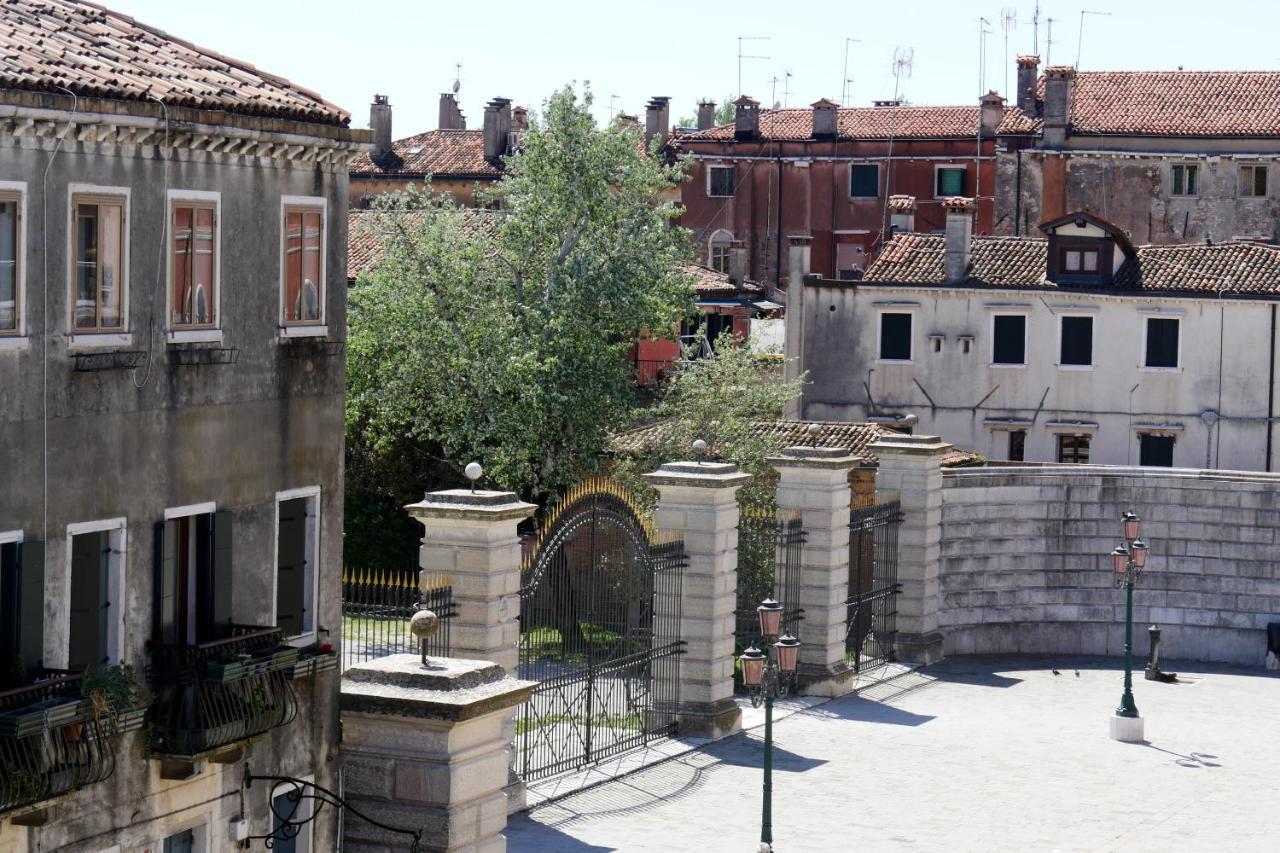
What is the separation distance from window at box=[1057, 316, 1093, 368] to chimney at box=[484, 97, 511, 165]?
26.4 metres

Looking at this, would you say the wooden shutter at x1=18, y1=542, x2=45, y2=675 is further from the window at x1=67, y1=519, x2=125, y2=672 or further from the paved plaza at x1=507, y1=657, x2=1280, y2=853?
the paved plaza at x1=507, y1=657, x2=1280, y2=853

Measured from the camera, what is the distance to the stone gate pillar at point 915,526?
1218 inches

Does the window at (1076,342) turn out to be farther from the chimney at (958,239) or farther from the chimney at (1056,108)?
the chimney at (1056,108)

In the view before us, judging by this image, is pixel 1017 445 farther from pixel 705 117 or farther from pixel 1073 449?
pixel 705 117

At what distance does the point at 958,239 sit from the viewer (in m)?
44.5

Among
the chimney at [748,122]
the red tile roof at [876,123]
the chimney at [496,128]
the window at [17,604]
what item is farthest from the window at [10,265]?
the chimney at [496,128]

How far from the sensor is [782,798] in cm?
2288

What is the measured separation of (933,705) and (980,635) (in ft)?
15.2

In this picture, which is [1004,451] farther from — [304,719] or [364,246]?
[304,719]

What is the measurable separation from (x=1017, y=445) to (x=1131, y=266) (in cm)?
421

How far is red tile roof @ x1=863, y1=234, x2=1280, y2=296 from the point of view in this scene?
139ft

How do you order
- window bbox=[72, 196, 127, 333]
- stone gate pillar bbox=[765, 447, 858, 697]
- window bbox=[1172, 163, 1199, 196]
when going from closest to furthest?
window bbox=[72, 196, 127, 333], stone gate pillar bbox=[765, 447, 858, 697], window bbox=[1172, 163, 1199, 196]

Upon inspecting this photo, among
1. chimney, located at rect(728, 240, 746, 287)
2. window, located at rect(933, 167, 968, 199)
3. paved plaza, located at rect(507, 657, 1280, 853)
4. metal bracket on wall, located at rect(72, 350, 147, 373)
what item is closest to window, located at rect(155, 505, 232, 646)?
metal bracket on wall, located at rect(72, 350, 147, 373)

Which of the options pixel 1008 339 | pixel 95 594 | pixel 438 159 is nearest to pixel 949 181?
pixel 438 159
